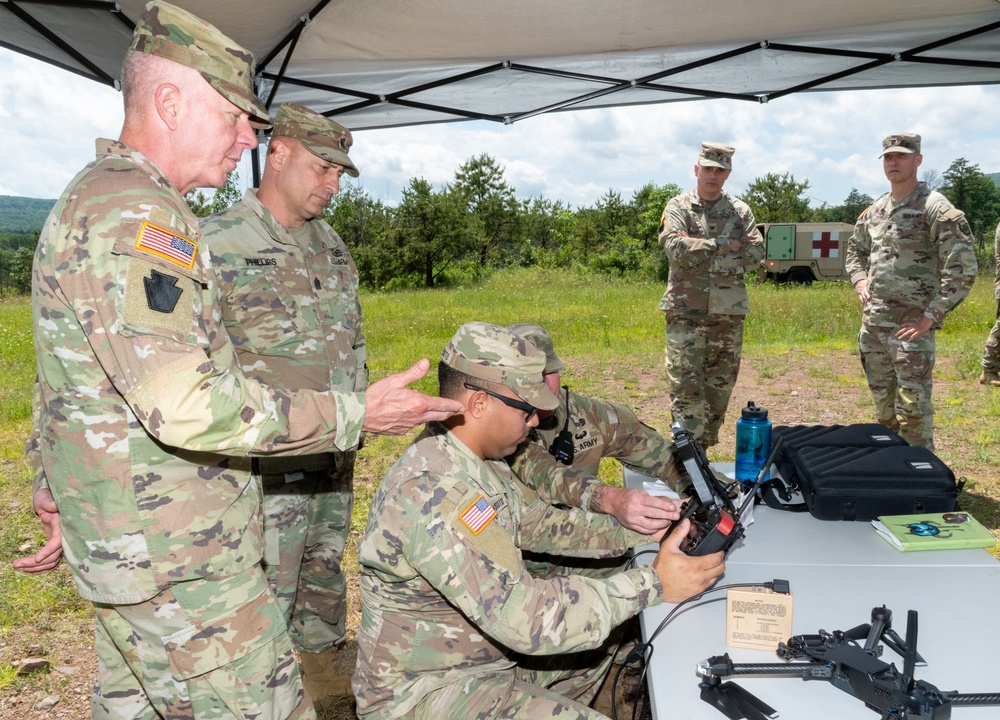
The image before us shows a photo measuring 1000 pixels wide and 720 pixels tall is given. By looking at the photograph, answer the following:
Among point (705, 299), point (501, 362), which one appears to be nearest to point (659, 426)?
point (705, 299)

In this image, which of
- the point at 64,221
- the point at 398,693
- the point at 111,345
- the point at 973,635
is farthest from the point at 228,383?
the point at 973,635

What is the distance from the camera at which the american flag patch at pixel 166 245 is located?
1397 millimetres

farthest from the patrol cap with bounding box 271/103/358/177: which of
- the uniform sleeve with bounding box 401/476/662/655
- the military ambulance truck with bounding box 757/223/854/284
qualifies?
the military ambulance truck with bounding box 757/223/854/284

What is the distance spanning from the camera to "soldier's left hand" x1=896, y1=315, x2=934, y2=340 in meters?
4.29

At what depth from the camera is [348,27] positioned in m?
3.58

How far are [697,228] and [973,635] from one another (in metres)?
3.70

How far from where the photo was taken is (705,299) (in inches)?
198

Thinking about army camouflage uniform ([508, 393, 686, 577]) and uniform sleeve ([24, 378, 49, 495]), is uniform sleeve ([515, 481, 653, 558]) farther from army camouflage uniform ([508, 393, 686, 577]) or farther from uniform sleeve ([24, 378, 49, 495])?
uniform sleeve ([24, 378, 49, 495])

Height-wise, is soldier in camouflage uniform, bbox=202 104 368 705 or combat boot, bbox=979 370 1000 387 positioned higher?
soldier in camouflage uniform, bbox=202 104 368 705

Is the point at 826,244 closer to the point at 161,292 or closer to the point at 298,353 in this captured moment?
the point at 298,353

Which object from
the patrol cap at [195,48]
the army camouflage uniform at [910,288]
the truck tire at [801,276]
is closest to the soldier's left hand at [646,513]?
the patrol cap at [195,48]

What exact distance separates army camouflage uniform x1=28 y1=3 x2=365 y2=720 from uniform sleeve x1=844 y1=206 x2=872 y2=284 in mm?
4298

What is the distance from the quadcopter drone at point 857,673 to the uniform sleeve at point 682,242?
3.48 m

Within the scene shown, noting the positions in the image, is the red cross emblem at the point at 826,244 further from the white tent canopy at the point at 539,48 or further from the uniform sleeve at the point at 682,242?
the uniform sleeve at the point at 682,242
